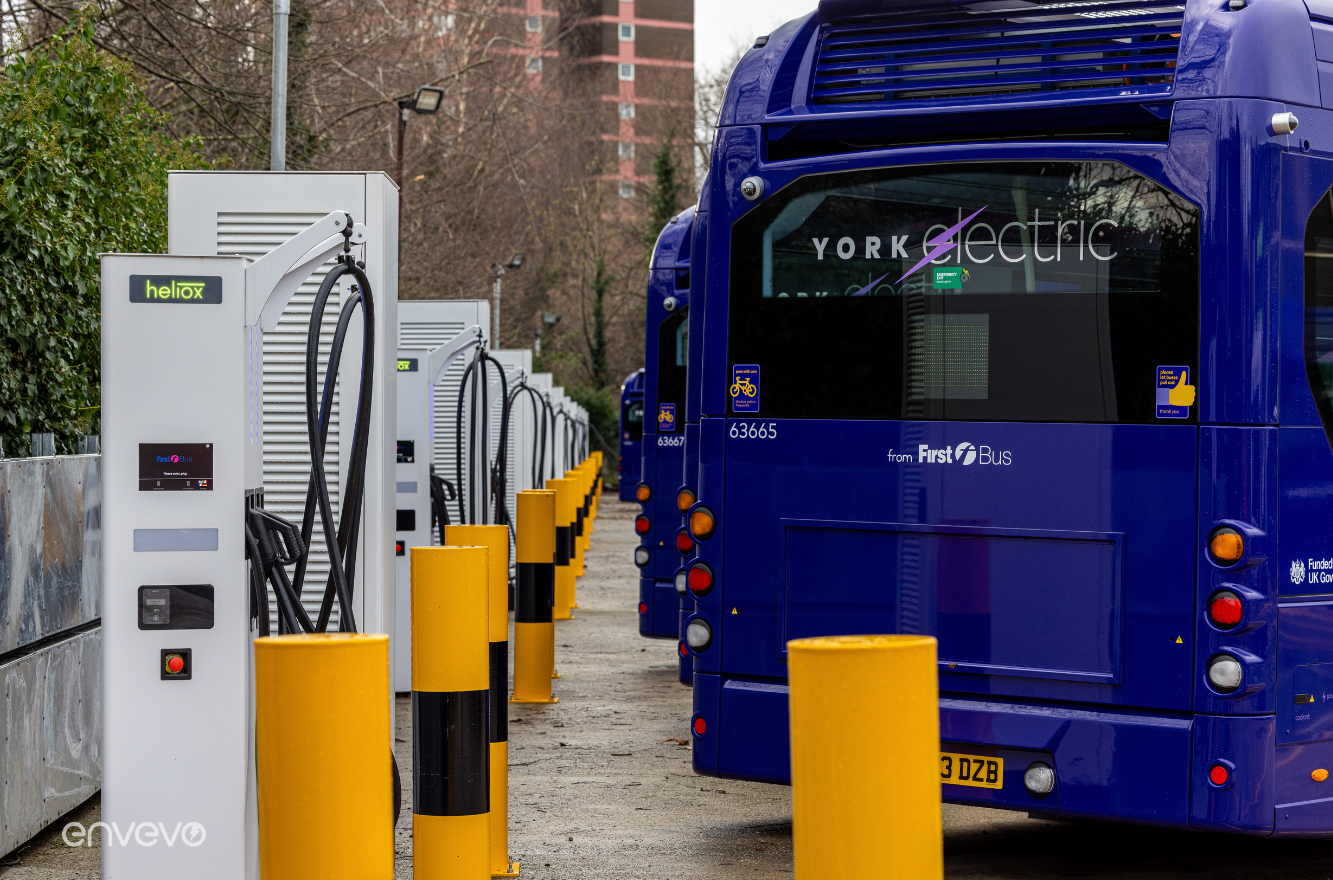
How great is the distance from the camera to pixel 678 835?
7.01 m

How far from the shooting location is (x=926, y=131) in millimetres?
6301

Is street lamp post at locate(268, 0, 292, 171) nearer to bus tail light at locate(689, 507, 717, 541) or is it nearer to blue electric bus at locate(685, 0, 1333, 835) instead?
blue electric bus at locate(685, 0, 1333, 835)

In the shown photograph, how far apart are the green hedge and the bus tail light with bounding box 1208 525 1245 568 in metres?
5.81

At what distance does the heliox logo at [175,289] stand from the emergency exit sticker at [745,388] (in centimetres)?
247

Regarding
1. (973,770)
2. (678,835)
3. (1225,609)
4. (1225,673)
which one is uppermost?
(1225,609)

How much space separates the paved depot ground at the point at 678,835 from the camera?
21.2ft

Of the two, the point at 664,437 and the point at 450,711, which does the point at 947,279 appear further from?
the point at 664,437

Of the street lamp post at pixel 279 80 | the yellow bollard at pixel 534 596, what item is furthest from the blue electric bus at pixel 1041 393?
the street lamp post at pixel 279 80

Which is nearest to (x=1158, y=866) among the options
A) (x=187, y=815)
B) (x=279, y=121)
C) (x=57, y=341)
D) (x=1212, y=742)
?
(x=1212, y=742)


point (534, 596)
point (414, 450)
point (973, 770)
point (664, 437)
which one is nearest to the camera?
point (973, 770)

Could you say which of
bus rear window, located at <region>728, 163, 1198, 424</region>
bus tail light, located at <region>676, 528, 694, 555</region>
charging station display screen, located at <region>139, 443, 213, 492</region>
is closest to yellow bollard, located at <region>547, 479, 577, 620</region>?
bus tail light, located at <region>676, 528, 694, 555</region>

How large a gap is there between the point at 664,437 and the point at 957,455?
6.79 metres

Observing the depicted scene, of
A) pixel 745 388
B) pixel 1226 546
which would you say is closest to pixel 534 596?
pixel 745 388

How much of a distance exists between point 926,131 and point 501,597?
256 cm
